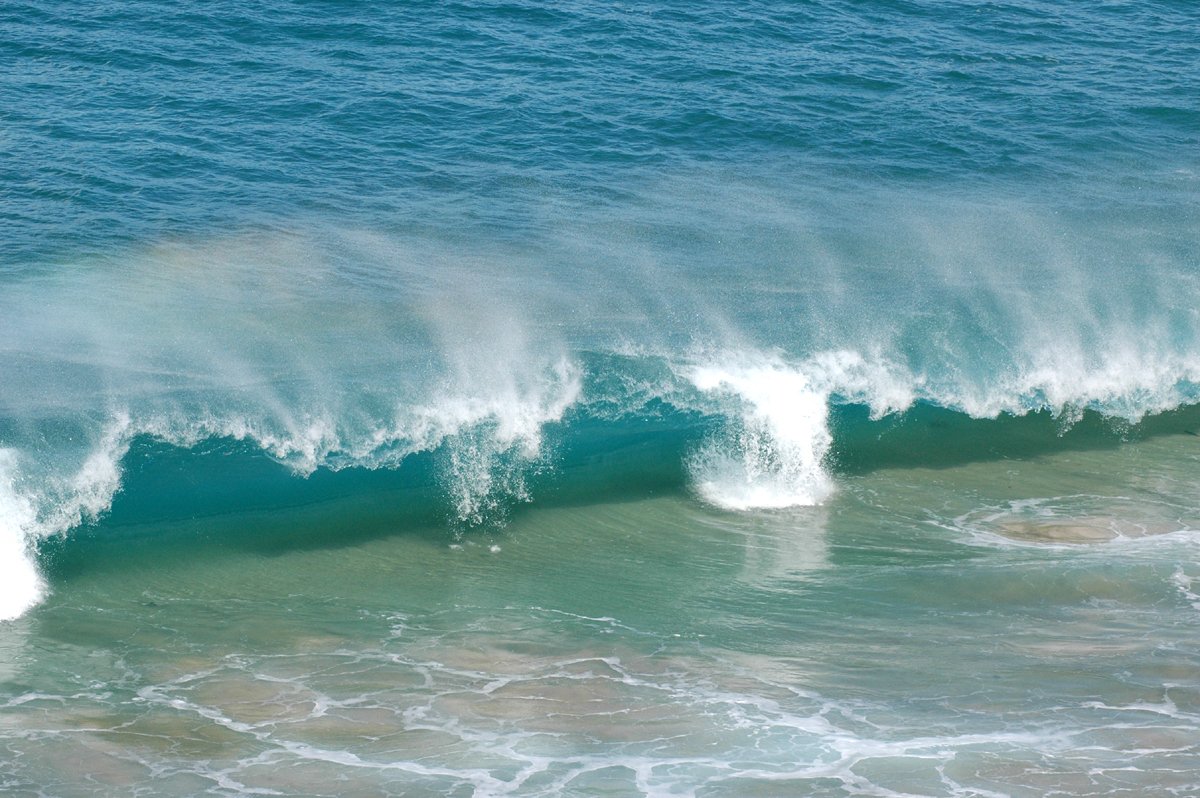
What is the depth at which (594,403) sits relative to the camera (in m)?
26.2

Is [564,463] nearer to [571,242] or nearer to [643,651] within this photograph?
[643,651]

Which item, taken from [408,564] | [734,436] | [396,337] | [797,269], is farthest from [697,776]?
[797,269]

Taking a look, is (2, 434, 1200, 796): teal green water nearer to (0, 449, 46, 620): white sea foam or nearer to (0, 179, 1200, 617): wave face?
(0, 449, 46, 620): white sea foam

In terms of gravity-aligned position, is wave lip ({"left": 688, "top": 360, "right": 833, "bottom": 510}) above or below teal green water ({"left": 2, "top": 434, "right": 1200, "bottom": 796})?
above

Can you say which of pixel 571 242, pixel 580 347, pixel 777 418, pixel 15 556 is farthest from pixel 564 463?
pixel 571 242

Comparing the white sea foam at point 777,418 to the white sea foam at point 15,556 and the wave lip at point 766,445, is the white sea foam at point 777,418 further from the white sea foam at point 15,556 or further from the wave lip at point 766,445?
the white sea foam at point 15,556

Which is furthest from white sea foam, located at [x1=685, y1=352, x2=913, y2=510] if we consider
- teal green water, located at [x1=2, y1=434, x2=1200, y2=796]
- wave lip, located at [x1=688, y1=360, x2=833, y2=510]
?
teal green water, located at [x1=2, y1=434, x2=1200, y2=796]

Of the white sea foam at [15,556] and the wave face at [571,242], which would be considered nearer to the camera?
the white sea foam at [15,556]

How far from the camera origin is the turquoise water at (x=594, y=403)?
56.5 ft

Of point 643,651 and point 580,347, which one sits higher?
point 580,347

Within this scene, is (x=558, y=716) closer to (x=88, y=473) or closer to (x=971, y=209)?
(x=88, y=473)

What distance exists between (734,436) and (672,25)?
23.2 meters

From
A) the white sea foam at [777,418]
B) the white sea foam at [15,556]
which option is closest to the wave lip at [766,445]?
the white sea foam at [777,418]

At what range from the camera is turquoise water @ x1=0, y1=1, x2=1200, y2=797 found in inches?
679
